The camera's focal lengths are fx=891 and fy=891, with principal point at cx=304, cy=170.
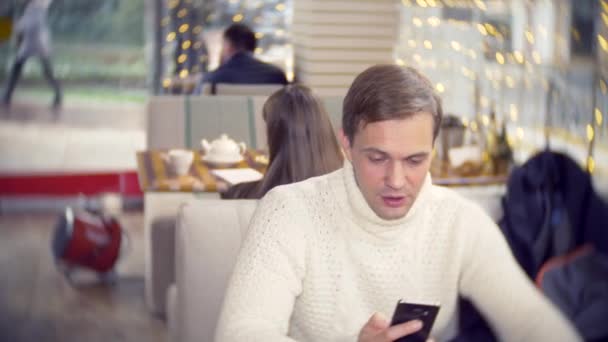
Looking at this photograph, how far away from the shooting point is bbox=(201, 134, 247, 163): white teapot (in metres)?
3.02

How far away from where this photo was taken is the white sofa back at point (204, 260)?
1.92 m

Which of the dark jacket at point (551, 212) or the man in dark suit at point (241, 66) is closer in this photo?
the dark jacket at point (551, 212)

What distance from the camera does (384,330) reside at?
1.39 m

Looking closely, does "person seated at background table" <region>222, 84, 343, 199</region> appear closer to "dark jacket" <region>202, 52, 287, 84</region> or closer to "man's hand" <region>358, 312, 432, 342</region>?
"man's hand" <region>358, 312, 432, 342</region>

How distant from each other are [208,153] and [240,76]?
43.3 inches

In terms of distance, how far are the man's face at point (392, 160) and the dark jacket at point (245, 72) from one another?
2554 millimetres

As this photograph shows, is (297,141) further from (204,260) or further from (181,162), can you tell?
(181,162)

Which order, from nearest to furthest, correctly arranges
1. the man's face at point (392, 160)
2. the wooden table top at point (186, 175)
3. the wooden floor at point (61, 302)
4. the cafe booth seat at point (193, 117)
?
the man's face at point (392, 160), the wooden table top at point (186, 175), the wooden floor at point (61, 302), the cafe booth seat at point (193, 117)

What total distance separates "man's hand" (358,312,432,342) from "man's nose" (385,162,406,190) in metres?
0.24

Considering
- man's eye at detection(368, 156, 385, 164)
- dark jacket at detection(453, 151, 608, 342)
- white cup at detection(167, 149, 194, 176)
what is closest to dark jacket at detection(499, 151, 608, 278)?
dark jacket at detection(453, 151, 608, 342)

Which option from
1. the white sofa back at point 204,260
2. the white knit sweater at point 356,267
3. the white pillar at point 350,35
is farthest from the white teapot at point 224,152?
the white knit sweater at point 356,267

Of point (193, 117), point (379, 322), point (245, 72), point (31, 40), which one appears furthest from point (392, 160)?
point (31, 40)

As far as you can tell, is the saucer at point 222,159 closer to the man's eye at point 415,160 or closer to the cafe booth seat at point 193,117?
the cafe booth seat at point 193,117

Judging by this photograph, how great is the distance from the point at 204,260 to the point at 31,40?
17.4ft
